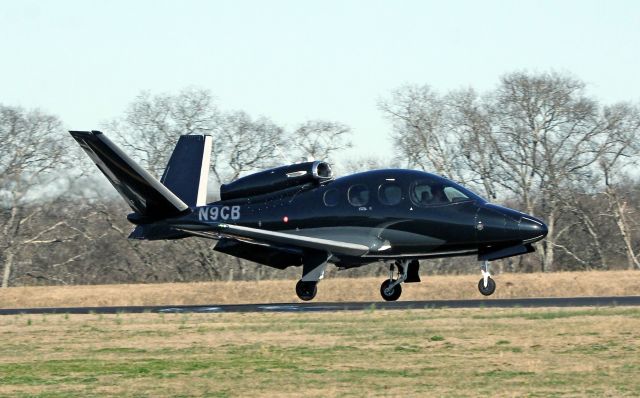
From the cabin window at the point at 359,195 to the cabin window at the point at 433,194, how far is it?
1279mm

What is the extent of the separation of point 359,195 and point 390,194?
2.94 ft

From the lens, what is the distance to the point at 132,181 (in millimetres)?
31656

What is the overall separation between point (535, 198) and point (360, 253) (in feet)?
106

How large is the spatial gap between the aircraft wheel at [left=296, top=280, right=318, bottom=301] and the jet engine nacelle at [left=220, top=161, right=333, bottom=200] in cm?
275

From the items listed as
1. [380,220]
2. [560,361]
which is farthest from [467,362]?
[380,220]

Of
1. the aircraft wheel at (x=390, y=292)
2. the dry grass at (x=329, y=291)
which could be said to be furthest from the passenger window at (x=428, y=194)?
the dry grass at (x=329, y=291)

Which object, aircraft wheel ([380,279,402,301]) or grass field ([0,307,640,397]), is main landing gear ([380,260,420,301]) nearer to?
aircraft wheel ([380,279,402,301])

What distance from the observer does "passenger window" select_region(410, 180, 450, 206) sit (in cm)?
2977

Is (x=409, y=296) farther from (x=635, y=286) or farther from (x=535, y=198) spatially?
(x=535, y=198)

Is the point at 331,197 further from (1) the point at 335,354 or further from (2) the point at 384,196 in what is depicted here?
(1) the point at 335,354

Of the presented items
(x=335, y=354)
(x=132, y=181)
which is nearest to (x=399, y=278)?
(x=132, y=181)

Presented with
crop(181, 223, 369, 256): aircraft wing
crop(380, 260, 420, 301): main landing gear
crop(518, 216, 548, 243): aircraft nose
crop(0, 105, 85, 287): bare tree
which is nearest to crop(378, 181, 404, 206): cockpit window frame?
crop(181, 223, 369, 256): aircraft wing

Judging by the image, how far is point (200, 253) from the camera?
194 feet

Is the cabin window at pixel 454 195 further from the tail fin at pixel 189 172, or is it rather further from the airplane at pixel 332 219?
the tail fin at pixel 189 172
